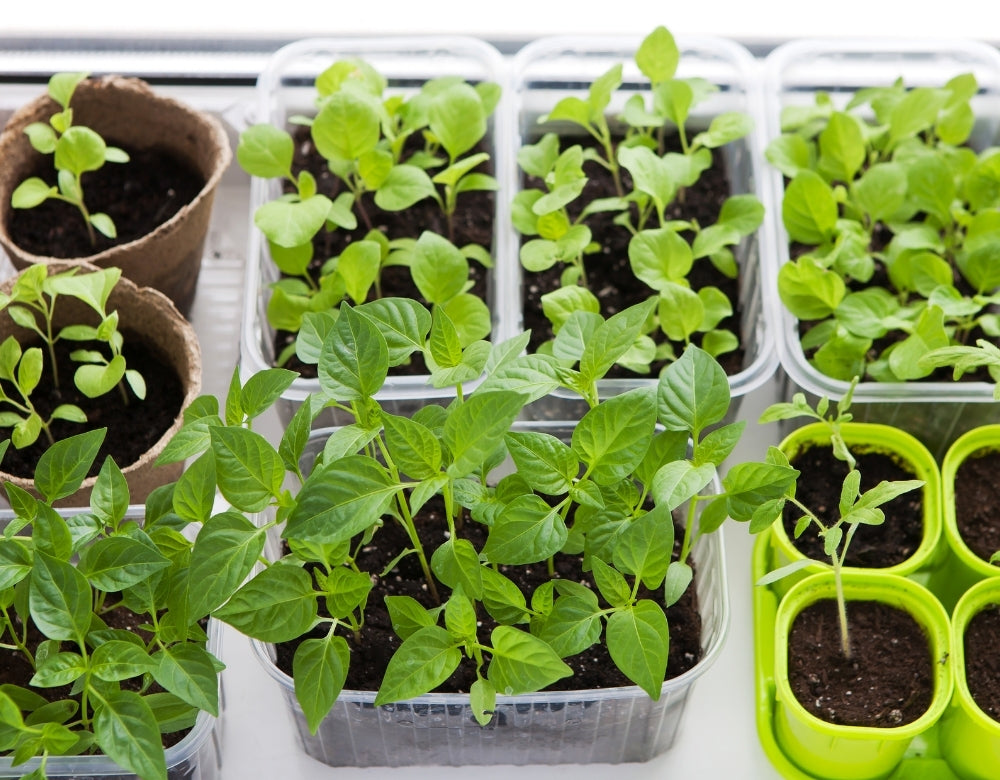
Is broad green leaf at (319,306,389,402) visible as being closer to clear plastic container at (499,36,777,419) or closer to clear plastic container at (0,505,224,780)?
clear plastic container at (0,505,224,780)

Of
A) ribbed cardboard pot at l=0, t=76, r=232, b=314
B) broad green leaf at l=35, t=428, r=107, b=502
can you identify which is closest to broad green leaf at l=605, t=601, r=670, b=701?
broad green leaf at l=35, t=428, r=107, b=502

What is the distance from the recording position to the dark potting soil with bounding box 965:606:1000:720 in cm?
101

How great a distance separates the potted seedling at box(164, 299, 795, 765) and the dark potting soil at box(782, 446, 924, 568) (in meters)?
0.17

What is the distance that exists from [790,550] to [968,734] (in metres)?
0.22

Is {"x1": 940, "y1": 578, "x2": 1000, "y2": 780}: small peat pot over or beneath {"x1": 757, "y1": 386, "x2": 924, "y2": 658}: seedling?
beneath

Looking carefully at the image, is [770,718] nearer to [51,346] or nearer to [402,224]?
[402,224]

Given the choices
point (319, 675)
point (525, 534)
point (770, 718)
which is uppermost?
point (525, 534)

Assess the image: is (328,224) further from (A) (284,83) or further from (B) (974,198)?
(B) (974,198)

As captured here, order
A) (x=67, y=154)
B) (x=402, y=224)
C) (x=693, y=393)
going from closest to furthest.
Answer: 1. (x=693, y=393)
2. (x=67, y=154)
3. (x=402, y=224)

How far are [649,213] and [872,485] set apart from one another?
39 centimetres

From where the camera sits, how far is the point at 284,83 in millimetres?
1396

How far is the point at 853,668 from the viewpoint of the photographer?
104 cm

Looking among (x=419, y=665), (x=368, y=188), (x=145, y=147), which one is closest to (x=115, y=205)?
(x=145, y=147)

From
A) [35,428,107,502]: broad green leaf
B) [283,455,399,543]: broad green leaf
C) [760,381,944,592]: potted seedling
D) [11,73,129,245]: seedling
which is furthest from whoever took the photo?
[11,73,129,245]: seedling
